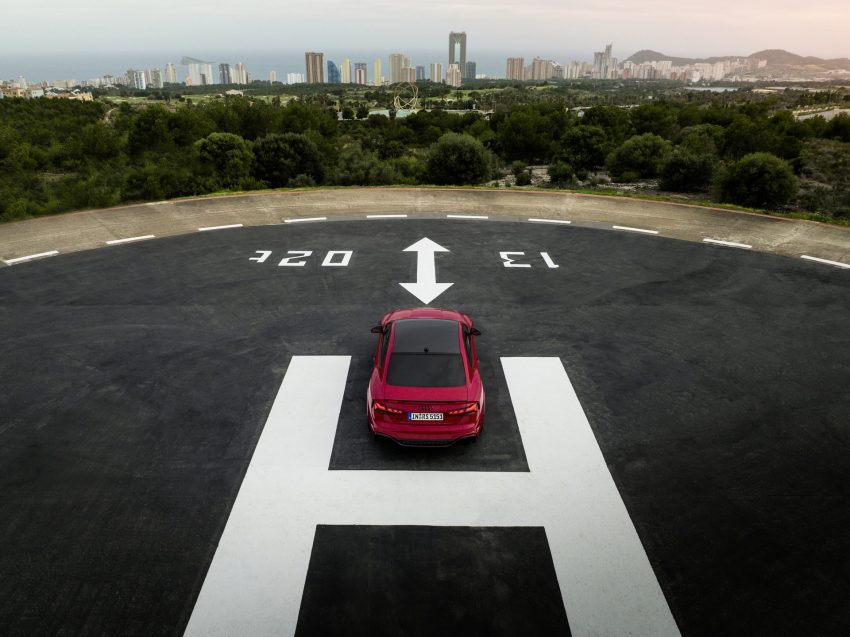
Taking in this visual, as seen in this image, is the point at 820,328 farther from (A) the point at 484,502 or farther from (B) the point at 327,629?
(B) the point at 327,629

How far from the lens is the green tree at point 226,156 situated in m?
29.2

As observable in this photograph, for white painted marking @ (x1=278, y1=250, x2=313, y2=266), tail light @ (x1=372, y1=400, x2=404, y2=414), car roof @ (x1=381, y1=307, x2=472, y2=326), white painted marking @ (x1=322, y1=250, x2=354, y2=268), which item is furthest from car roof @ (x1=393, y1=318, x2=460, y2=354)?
white painted marking @ (x1=278, y1=250, x2=313, y2=266)

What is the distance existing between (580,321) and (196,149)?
2700 centimetres

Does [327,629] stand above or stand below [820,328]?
below

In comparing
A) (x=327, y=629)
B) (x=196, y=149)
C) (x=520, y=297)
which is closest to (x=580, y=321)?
(x=520, y=297)

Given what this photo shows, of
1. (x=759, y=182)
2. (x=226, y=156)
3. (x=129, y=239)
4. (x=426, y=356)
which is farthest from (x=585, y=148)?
(x=426, y=356)

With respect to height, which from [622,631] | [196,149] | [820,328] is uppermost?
[196,149]

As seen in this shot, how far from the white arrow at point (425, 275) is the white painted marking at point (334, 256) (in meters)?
1.64

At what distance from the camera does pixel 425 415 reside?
7.05 metres

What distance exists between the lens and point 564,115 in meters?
51.0

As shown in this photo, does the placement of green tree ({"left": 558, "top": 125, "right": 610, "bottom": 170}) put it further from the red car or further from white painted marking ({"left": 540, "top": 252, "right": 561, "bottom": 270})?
the red car

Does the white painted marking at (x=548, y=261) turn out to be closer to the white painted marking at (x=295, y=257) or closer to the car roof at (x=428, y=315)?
the car roof at (x=428, y=315)

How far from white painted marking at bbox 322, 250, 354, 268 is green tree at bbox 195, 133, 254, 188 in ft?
54.0

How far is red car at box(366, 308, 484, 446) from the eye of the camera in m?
7.04
